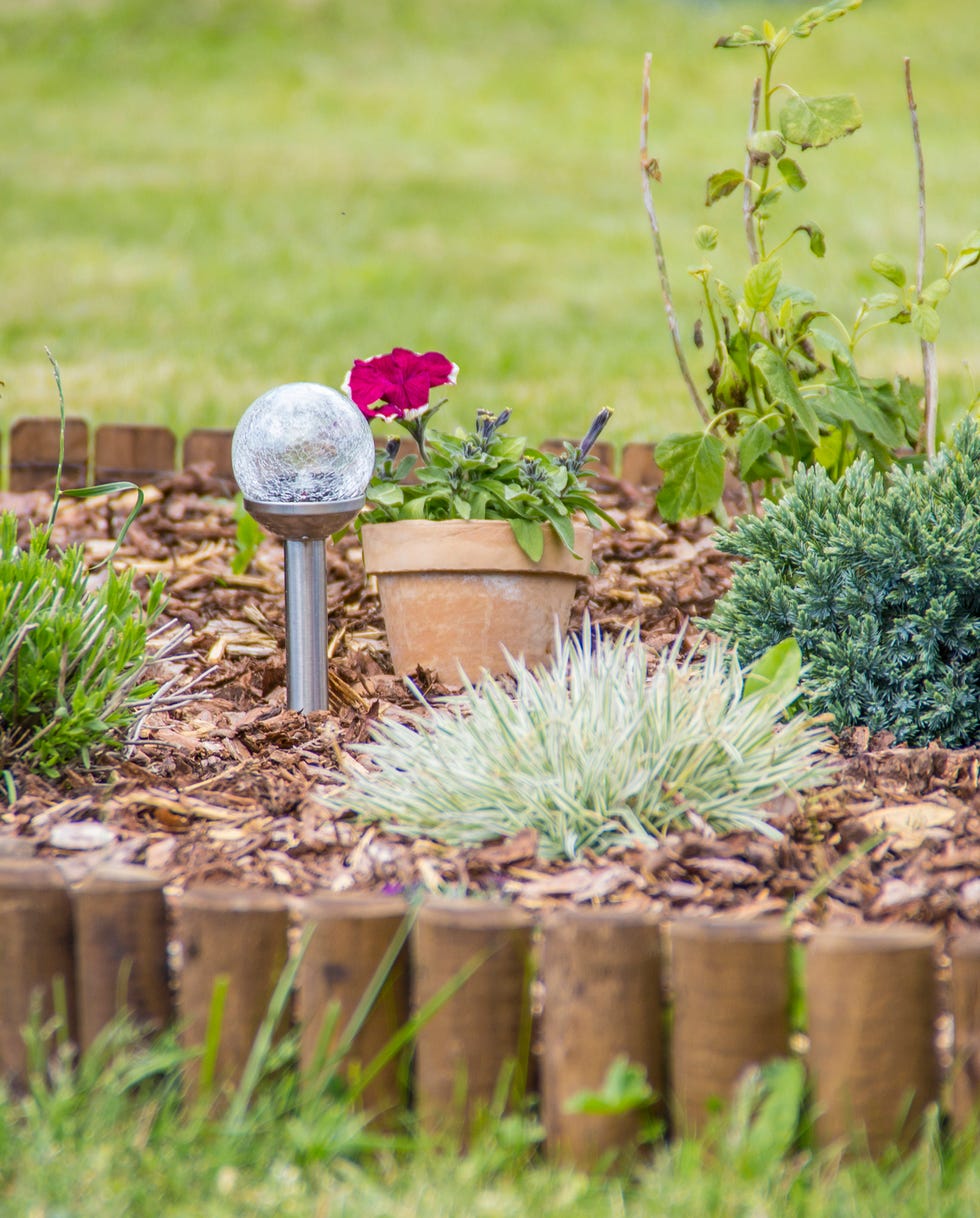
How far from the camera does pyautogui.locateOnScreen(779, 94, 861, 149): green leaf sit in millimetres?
3270

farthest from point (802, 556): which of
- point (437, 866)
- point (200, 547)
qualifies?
point (200, 547)

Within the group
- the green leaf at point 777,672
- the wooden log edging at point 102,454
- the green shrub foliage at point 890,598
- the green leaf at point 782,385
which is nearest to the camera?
the green leaf at point 777,672

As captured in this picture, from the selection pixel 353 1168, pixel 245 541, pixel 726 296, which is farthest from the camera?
pixel 245 541

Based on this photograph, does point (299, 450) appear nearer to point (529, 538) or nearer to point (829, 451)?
point (529, 538)

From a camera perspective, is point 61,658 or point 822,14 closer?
point 61,658

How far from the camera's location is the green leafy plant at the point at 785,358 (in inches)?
128

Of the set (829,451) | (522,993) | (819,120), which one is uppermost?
(819,120)

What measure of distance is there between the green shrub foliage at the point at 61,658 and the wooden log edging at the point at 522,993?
2.26 feet

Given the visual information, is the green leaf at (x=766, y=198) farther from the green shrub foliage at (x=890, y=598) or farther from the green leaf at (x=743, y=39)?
the green shrub foliage at (x=890, y=598)

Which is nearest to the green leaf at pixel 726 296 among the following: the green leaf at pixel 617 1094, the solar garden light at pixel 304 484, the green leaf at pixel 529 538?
the green leaf at pixel 529 538

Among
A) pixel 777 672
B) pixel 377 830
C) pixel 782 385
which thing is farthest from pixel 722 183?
pixel 377 830

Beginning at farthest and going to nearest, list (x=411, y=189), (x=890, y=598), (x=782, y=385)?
1. (x=411, y=189)
2. (x=782, y=385)
3. (x=890, y=598)

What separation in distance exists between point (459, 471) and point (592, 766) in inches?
49.8

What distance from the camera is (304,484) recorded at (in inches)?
111
